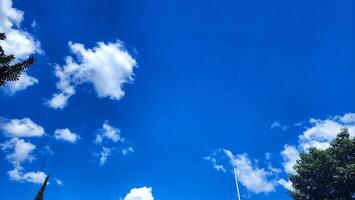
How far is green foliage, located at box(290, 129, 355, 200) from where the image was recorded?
3972 cm

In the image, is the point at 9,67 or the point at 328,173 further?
the point at 328,173

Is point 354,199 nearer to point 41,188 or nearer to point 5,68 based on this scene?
point 41,188

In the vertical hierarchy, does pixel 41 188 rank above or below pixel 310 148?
below

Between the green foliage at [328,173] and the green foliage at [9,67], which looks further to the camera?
the green foliage at [328,173]

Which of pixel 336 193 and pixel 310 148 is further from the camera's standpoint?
pixel 310 148

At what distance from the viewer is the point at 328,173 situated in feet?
138

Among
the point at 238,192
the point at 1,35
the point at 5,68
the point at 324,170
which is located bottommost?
the point at 5,68

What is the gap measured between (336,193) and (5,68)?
39.9 m

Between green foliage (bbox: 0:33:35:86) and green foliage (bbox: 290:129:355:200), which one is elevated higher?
green foliage (bbox: 290:129:355:200)

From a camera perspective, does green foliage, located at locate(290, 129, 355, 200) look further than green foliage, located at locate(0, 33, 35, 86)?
Yes

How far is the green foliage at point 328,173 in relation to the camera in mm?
39719

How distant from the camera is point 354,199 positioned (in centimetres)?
3884

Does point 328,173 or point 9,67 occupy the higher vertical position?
point 328,173

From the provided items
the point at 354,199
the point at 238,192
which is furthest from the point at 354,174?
the point at 238,192
